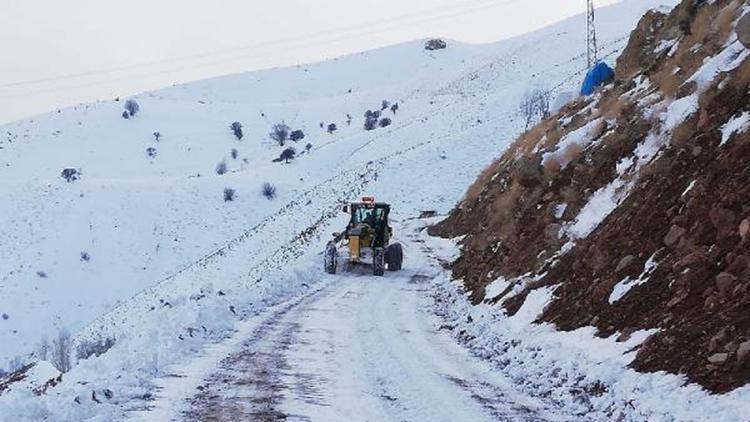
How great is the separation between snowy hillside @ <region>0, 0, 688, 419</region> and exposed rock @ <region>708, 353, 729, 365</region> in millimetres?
6041

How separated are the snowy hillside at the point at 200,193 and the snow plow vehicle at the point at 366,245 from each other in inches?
39.4

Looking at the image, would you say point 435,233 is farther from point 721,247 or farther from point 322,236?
point 721,247

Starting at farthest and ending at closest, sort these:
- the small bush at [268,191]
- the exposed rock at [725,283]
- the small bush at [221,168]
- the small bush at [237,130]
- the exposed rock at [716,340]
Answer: the small bush at [237,130] → the small bush at [221,168] → the small bush at [268,191] → the exposed rock at [725,283] → the exposed rock at [716,340]

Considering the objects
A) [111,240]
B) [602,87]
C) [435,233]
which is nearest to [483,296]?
[602,87]

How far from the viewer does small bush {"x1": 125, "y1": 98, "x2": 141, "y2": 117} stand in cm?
10531

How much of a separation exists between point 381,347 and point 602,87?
16751 mm

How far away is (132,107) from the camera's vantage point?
106188mm

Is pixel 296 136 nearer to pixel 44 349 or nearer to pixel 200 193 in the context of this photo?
pixel 200 193

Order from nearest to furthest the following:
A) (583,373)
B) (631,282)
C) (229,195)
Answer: (583,373), (631,282), (229,195)

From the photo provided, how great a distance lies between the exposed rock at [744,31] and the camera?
1329cm

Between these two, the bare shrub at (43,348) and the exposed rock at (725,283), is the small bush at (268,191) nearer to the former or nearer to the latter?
the bare shrub at (43,348)

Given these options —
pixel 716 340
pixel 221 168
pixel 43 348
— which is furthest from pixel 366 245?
pixel 221 168

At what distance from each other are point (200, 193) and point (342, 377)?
194 feet

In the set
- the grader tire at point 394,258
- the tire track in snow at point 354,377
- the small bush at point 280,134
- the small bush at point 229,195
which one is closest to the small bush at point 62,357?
the tire track in snow at point 354,377
